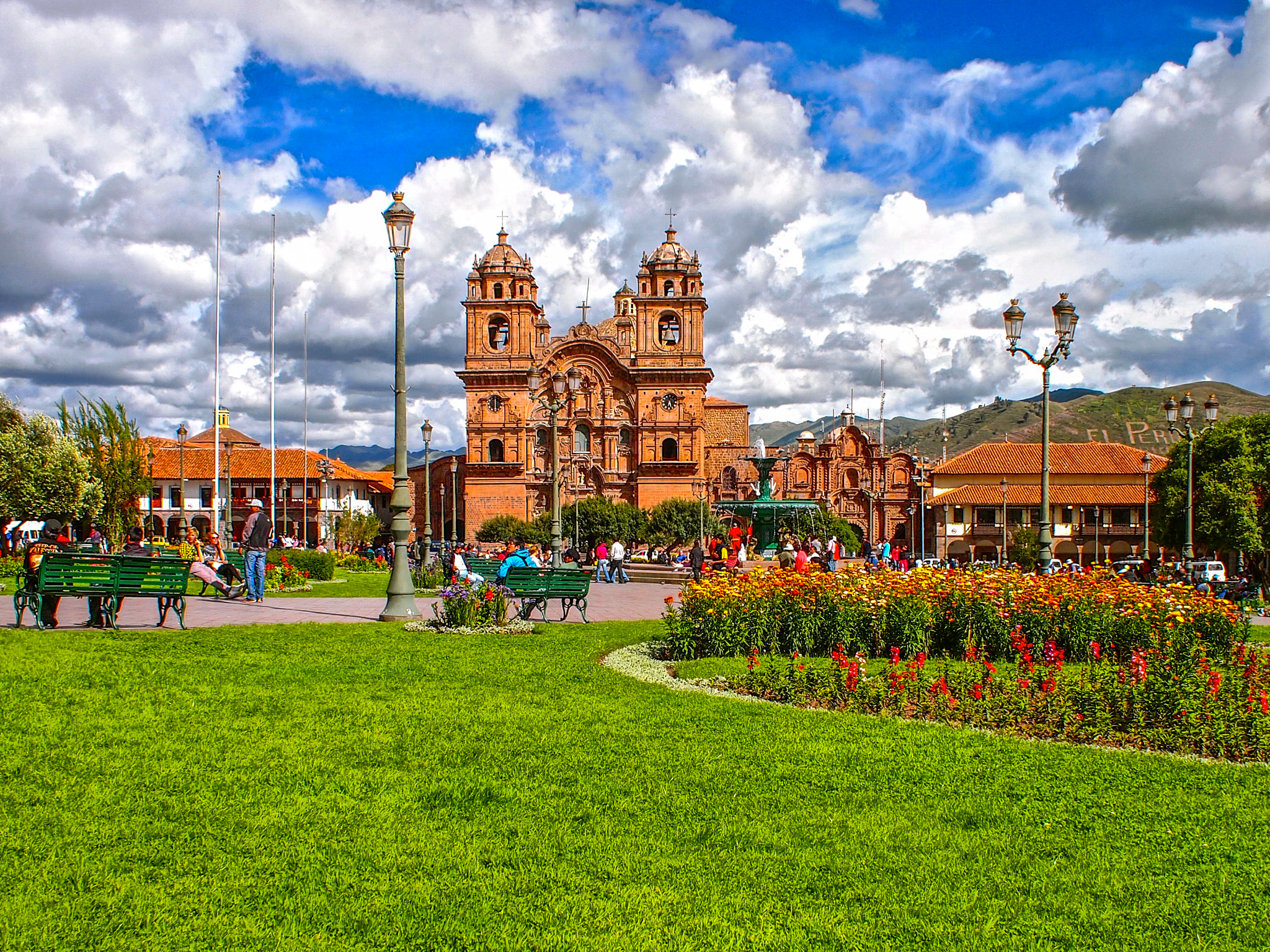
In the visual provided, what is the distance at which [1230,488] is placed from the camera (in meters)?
36.0

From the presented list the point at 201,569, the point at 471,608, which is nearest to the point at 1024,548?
the point at 201,569

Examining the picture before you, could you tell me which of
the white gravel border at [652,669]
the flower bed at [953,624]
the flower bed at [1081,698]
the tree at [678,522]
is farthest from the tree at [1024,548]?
the flower bed at [1081,698]

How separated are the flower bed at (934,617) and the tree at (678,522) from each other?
41.6 metres

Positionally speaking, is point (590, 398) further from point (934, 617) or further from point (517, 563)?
point (934, 617)

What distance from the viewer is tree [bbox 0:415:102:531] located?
33156 mm

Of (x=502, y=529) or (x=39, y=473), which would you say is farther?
(x=502, y=529)

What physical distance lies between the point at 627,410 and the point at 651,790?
5403 cm

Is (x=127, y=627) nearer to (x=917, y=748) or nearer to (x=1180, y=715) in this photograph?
(x=917, y=748)

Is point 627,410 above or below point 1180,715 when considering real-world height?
above

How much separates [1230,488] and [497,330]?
128 feet

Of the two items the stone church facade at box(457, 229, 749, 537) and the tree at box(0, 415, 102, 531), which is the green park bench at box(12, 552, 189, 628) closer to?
the tree at box(0, 415, 102, 531)

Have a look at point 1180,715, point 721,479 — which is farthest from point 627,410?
point 1180,715

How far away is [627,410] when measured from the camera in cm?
5862

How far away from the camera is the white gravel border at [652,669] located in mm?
7746
